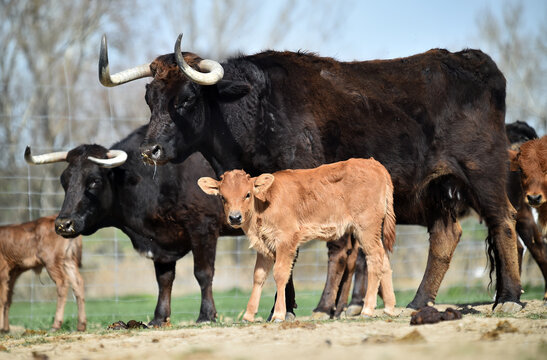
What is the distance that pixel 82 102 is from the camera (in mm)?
26234

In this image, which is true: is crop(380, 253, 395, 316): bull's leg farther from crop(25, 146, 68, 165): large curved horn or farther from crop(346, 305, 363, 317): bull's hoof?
crop(25, 146, 68, 165): large curved horn

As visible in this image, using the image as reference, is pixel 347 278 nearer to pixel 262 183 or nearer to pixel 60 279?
pixel 262 183

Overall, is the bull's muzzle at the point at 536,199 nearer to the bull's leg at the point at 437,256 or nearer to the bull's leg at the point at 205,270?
the bull's leg at the point at 437,256

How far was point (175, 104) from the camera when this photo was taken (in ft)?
25.6

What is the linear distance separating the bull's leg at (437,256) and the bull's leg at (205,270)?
2.33 meters

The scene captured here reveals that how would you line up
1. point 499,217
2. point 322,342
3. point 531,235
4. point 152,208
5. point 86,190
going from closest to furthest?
point 322,342
point 499,217
point 152,208
point 86,190
point 531,235

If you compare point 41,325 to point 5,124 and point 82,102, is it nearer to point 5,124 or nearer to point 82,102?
point 5,124

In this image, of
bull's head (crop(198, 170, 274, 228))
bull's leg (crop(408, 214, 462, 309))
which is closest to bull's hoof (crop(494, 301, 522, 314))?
bull's leg (crop(408, 214, 462, 309))

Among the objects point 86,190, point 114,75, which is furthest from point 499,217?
point 86,190

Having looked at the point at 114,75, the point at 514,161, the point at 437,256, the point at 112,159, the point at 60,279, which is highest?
the point at 114,75

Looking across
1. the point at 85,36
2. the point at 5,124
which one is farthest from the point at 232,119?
the point at 85,36

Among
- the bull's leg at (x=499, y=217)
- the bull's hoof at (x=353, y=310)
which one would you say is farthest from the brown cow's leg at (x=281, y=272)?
the bull's leg at (x=499, y=217)

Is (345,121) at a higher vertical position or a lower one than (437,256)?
higher

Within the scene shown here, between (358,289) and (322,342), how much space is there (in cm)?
410
